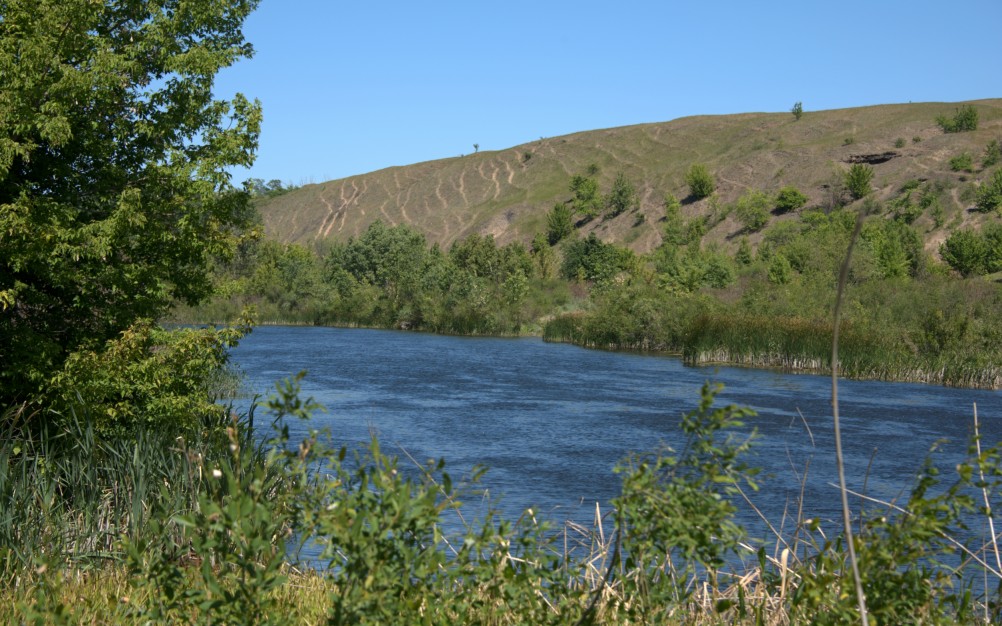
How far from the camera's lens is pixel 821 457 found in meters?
18.8

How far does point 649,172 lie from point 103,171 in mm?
109155

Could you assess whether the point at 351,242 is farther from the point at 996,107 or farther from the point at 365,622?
the point at 365,622

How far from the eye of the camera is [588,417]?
23.3 m

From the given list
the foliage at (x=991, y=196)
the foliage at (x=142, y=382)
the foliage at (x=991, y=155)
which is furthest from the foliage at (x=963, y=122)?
the foliage at (x=142, y=382)

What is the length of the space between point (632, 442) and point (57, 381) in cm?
1206

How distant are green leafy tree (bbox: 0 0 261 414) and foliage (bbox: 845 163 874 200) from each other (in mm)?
71180

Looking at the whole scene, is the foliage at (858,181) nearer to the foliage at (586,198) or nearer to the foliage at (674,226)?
the foliage at (674,226)

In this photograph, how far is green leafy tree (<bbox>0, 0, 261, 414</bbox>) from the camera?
33.8ft

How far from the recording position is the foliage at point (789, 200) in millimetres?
81000

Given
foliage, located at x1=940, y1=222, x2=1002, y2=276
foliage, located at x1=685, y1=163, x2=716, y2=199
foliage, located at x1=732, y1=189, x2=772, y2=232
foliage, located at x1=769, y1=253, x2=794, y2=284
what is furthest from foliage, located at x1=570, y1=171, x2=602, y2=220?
foliage, located at x1=940, y1=222, x2=1002, y2=276

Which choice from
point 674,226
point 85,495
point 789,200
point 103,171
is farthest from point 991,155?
point 85,495

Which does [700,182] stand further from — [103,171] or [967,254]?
[103,171]

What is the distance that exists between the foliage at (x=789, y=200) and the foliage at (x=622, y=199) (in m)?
19.1

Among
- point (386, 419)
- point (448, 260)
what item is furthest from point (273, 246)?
point (386, 419)
